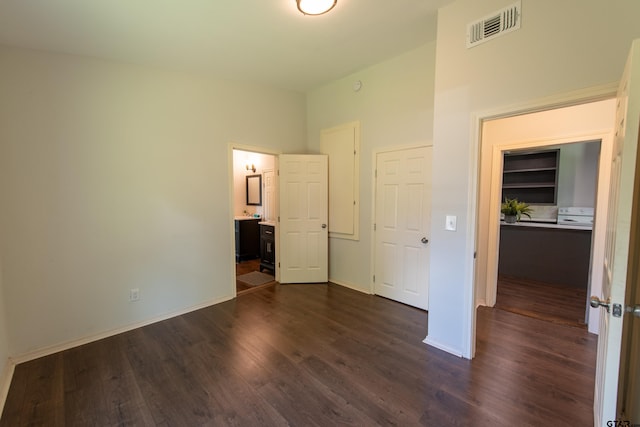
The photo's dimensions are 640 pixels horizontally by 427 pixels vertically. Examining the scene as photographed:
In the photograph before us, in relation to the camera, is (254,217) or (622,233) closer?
(622,233)


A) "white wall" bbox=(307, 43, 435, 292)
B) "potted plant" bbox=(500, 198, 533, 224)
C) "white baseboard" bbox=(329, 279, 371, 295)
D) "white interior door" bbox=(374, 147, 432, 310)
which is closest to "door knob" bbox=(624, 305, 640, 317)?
"white interior door" bbox=(374, 147, 432, 310)

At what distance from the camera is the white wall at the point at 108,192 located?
93.2 inches

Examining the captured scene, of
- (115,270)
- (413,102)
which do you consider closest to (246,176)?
(115,270)

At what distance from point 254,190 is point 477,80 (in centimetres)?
494

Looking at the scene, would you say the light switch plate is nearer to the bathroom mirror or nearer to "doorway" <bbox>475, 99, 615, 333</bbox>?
"doorway" <bbox>475, 99, 615, 333</bbox>

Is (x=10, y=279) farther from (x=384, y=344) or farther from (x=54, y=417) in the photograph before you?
(x=384, y=344)

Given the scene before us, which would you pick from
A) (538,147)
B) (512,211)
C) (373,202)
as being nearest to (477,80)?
(538,147)

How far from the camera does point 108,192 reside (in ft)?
9.05

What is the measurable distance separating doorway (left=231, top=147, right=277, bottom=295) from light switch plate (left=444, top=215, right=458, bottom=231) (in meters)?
2.94

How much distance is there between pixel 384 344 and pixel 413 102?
2.64 meters

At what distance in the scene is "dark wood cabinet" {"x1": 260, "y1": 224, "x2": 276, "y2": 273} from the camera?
4730 mm

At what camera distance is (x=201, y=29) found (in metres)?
2.42

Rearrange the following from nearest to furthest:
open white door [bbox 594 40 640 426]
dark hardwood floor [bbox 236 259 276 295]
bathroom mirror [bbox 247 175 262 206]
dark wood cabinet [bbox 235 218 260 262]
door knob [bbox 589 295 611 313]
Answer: open white door [bbox 594 40 640 426], door knob [bbox 589 295 611 313], dark hardwood floor [bbox 236 259 276 295], dark wood cabinet [bbox 235 218 260 262], bathroom mirror [bbox 247 175 262 206]

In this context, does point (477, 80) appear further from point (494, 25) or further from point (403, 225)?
point (403, 225)
